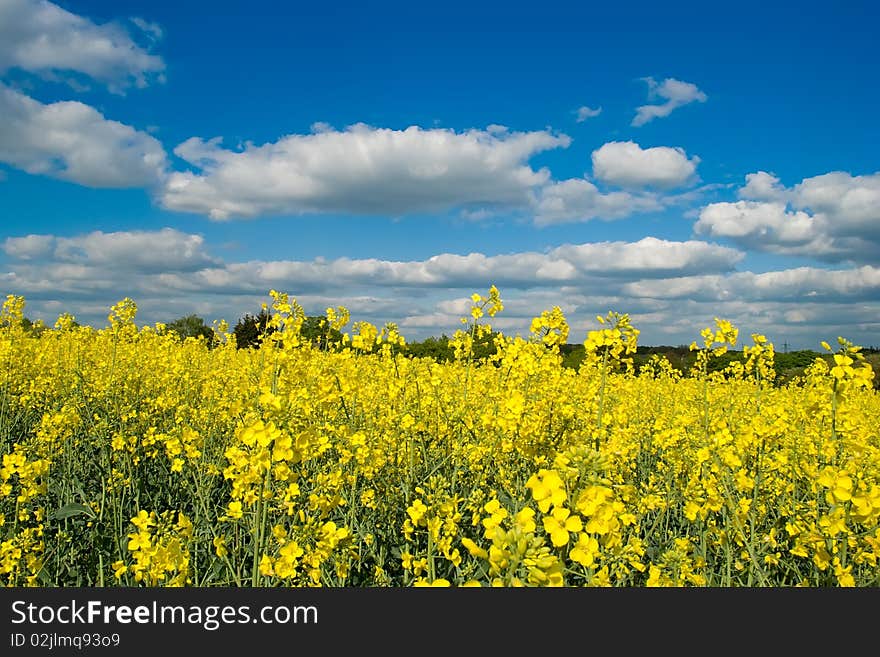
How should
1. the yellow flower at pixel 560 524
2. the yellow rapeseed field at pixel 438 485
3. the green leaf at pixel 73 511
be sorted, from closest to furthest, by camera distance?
the yellow flower at pixel 560 524
the yellow rapeseed field at pixel 438 485
the green leaf at pixel 73 511

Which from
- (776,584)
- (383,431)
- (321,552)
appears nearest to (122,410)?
(383,431)

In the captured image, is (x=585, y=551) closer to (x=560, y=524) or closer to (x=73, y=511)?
(x=560, y=524)

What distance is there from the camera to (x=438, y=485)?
3.15 meters

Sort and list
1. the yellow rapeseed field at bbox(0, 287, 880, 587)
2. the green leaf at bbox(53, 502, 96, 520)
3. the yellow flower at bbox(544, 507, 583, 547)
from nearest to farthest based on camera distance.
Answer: the yellow flower at bbox(544, 507, 583, 547), the yellow rapeseed field at bbox(0, 287, 880, 587), the green leaf at bbox(53, 502, 96, 520)

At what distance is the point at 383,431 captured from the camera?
4934 mm

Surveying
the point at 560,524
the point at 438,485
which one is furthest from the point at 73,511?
the point at 560,524

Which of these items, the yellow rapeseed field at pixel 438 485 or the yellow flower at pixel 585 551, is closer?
the yellow flower at pixel 585 551

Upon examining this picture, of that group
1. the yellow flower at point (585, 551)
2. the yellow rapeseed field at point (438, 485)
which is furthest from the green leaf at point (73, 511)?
the yellow flower at point (585, 551)

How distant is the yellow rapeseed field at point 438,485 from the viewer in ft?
7.97

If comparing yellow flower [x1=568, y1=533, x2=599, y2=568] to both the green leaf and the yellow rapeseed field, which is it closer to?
the yellow rapeseed field

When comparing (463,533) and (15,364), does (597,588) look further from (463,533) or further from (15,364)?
(15,364)

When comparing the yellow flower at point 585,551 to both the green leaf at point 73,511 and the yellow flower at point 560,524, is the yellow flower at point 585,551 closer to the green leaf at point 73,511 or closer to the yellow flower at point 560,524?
the yellow flower at point 560,524

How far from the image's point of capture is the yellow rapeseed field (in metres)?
2.43

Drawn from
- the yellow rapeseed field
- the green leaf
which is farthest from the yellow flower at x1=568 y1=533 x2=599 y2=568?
the green leaf
